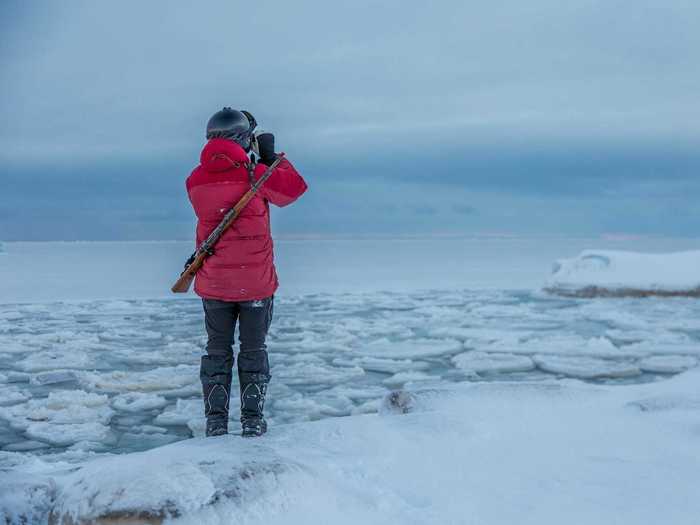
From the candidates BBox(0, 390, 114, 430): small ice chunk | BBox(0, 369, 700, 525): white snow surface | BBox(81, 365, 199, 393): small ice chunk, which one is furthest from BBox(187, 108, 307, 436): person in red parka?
BBox(81, 365, 199, 393): small ice chunk

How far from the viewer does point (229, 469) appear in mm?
2326

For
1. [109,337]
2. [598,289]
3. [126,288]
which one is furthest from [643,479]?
[126,288]

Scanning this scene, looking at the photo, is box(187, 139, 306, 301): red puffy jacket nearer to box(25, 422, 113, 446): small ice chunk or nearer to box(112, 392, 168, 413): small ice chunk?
box(25, 422, 113, 446): small ice chunk

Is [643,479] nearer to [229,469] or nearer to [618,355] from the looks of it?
[229,469]

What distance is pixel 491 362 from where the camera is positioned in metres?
6.80

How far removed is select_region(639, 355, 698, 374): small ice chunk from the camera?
21.7ft

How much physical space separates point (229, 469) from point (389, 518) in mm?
581

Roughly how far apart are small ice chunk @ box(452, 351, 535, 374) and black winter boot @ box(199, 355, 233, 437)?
148 inches

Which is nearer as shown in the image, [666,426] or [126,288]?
[666,426]

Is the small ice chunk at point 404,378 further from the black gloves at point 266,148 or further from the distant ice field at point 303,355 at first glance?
the black gloves at point 266,148

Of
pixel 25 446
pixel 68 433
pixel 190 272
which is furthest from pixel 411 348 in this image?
pixel 190 272

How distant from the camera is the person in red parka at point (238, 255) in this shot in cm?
297

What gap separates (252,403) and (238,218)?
86cm

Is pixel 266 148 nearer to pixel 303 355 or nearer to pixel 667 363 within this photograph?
pixel 303 355
